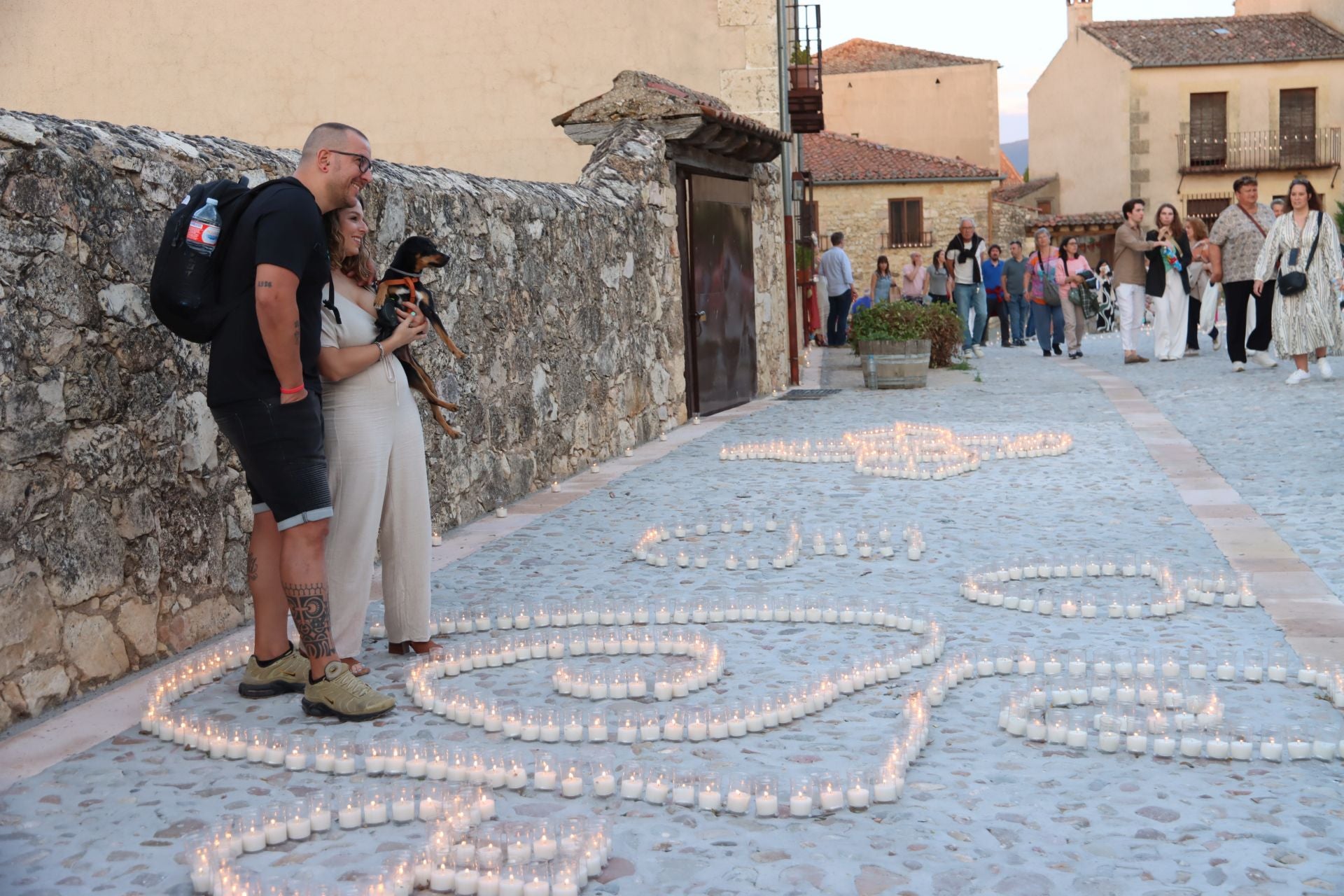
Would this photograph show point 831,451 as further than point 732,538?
Yes

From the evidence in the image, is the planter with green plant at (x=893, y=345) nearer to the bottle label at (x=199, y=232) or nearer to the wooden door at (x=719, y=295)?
the wooden door at (x=719, y=295)

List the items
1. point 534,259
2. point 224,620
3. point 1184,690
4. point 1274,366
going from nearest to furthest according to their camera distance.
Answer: point 1184,690, point 224,620, point 534,259, point 1274,366

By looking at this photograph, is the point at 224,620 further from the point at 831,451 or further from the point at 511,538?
the point at 831,451

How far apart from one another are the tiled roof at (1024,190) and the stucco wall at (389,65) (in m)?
32.2

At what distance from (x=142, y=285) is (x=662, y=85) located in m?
8.30

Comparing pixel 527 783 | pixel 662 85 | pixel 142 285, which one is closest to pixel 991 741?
pixel 527 783

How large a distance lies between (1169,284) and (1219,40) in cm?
3018

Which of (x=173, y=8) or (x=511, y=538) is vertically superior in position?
(x=173, y=8)

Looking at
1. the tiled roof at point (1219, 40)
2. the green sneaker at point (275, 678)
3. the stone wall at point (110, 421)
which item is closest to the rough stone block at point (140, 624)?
the stone wall at point (110, 421)

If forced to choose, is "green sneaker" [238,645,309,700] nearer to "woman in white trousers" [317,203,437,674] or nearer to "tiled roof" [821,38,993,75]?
"woman in white trousers" [317,203,437,674]

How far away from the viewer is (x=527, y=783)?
3650mm

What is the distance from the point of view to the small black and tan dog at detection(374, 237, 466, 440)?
14.9ft

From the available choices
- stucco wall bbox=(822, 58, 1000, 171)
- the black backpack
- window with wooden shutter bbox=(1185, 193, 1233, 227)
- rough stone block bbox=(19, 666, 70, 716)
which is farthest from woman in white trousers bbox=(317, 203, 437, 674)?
stucco wall bbox=(822, 58, 1000, 171)

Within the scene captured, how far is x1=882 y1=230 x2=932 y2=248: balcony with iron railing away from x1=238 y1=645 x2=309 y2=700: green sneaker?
3752 cm
